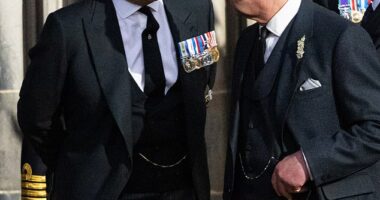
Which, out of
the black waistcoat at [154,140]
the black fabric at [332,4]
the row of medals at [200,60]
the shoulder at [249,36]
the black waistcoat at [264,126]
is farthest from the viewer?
the black fabric at [332,4]

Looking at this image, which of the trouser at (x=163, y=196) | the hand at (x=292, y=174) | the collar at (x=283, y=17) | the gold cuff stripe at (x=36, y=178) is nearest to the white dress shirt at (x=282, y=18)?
the collar at (x=283, y=17)

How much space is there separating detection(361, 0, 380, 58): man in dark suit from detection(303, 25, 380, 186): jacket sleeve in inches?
21.0

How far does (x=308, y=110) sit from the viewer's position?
2812mm

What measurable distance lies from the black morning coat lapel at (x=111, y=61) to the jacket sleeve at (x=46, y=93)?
116mm

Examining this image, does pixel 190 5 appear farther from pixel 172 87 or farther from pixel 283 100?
pixel 283 100

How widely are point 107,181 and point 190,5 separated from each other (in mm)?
789

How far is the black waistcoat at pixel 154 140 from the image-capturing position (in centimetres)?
325

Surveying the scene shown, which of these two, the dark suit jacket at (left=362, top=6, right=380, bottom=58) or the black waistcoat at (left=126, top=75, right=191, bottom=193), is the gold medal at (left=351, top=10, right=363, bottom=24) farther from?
the black waistcoat at (left=126, top=75, right=191, bottom=193)

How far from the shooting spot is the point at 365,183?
9.14 feet

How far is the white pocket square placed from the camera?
281 centimetres

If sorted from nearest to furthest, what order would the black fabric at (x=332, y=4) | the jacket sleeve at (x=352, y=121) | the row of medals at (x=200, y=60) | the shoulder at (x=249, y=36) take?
the jacket sleeve at (x=352, y=121) < the shoulder at (x=249, y=36) < the row of medals at (x=200, y=60) < the black fabric at (x=332, y=4)

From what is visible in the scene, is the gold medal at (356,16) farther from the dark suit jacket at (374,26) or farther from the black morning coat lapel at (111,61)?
the black morning coat lapel at (111,61)

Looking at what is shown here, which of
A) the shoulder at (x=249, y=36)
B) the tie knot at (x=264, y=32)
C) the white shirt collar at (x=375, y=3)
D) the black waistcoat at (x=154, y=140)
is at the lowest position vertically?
the black waistcoat at (x=154, y=140)

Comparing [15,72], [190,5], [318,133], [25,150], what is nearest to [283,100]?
[318,133]
